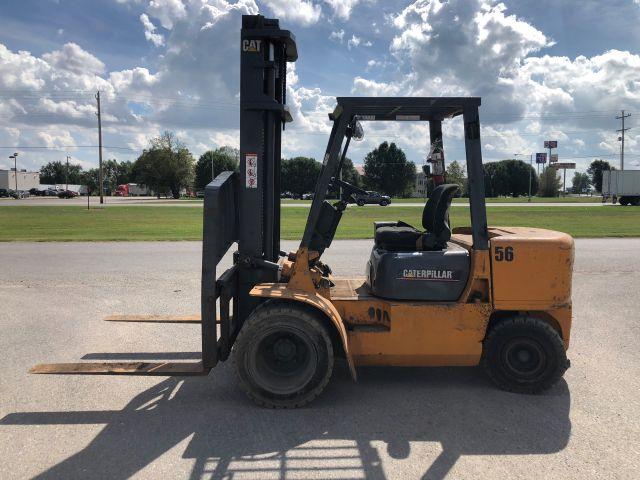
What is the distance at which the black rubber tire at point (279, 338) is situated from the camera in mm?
4457

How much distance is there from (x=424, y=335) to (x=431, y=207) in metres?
1.25

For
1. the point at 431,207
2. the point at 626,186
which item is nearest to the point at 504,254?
the point at 431,207

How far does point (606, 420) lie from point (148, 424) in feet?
12.5

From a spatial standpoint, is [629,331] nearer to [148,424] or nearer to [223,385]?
[223,385]

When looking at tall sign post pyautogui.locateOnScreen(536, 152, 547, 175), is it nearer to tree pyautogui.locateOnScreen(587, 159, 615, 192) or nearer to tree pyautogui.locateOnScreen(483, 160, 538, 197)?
tree pyautogui.locateOnScreen(483, 160, 538, 197)

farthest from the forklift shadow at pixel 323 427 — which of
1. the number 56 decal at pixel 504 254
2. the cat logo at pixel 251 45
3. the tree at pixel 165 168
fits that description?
the tree at pixel 165 168

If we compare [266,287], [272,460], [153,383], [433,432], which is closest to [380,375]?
[433,432]

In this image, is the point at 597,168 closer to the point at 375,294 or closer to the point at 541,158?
the point at 541,158

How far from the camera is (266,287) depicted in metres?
4.72

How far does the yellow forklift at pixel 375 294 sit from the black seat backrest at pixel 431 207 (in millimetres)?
19

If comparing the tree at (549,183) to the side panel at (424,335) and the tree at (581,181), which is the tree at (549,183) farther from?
the side panel at (424,335)

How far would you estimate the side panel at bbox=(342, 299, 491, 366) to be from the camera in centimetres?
467

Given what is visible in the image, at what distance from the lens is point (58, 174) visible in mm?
145125

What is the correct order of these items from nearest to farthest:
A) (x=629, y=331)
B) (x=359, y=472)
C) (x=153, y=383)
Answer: (x=359, y=472) → (x=153, y=383) → (x=629, y=331)
